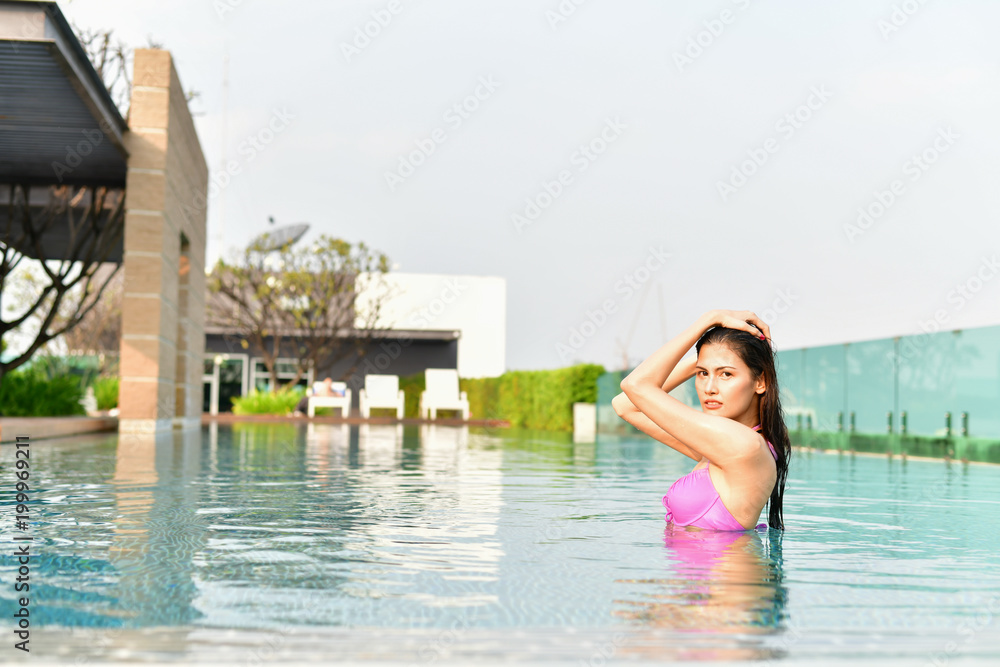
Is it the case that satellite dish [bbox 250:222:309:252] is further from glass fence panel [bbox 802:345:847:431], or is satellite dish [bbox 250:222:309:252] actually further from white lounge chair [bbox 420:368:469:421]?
glass fence panel [bbox 802:345:847:431]

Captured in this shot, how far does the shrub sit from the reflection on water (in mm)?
23967

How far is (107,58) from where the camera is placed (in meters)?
16.0

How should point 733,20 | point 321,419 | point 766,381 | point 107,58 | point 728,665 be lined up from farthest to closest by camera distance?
point 321,419, point 107,58, point 733,20, point 766,381, point 728,665

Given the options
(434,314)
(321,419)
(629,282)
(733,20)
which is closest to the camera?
(733,20)

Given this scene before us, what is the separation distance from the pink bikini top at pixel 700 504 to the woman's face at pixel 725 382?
0.22m

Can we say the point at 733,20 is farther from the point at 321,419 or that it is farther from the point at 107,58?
the point at 321,419

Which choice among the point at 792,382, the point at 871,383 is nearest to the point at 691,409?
the point at 871,383

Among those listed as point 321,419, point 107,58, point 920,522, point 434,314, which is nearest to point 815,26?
point 920,522

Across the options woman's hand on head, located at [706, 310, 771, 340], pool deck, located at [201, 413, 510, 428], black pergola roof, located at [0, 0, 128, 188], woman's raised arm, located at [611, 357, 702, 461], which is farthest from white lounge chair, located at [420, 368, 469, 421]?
woman's hand on head, located at [706, 310, 771, 340]

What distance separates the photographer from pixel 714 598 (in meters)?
2.43

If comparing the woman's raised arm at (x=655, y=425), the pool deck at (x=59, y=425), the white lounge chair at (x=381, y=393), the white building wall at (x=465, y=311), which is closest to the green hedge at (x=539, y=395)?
the white lounge chair at (x=381, y=393)

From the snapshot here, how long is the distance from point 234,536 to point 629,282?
15206 millimetres

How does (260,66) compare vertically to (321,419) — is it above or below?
above

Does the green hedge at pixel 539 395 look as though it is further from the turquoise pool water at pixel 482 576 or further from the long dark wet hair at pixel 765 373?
the long dark wet hair at pixel 765 373
